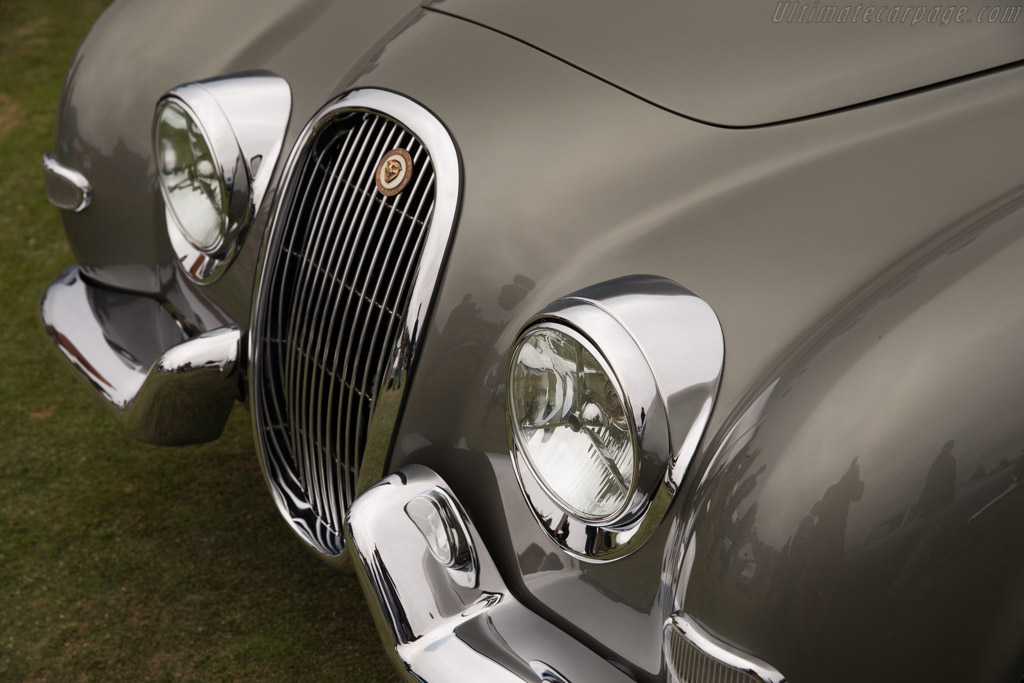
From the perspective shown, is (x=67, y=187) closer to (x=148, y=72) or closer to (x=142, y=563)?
(x=148, y=72)

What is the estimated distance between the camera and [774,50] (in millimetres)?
1562

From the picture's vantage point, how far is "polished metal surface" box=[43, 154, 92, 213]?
216cm

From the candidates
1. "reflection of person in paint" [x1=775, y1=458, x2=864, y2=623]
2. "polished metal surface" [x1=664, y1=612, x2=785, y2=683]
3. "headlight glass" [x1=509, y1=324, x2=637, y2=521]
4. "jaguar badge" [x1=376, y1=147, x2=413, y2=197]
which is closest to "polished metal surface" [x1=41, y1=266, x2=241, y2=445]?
"jaguar badge" [x1=376, y1=147, x2=413, y2=197]

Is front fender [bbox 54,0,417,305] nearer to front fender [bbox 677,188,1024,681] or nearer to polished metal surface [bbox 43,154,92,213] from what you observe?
polished metal surface [bbox 43,154,92,213]

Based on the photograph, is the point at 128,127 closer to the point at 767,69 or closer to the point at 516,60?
the point at 516,60

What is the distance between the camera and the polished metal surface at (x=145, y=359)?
196 centimetres

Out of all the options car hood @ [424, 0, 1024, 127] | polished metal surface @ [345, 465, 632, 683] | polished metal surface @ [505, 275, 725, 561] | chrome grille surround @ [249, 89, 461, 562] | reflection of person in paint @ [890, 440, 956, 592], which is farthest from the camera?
chrome grille surround @ [249, 89, 461, 562]

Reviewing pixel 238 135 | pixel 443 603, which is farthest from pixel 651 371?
pixel 238 135

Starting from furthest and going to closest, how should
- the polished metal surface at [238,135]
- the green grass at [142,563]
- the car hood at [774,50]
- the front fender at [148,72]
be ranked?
1. the green grass at [142,563]
2. the front fender at [148,72]
3. the polished metal surface at [238,135]
4. the car hood at [774,50]

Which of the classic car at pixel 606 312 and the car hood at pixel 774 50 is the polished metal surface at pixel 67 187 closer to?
the classic car at pixel 606 312

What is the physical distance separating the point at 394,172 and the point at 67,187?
93 cm

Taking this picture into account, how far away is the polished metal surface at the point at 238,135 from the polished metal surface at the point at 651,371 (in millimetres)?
873

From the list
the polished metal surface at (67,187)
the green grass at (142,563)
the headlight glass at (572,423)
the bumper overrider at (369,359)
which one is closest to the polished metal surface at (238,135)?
the bumper overrider at (369,359)

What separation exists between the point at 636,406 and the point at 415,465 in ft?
1.62
